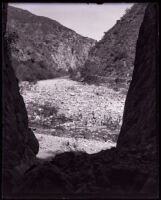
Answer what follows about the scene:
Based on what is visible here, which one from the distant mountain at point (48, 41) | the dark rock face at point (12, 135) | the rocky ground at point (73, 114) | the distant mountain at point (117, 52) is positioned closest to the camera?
the dark rock face at point (12, 135)

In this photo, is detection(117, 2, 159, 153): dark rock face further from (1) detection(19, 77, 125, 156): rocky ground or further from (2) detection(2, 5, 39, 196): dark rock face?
(1) detection(19, 77, 125, 156): rocky ground

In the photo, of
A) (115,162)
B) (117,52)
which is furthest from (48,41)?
(115,162)

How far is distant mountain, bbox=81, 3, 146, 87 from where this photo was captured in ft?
77.2

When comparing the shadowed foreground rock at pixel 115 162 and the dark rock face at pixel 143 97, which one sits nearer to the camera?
the shadowed foreground rock at pixel 115 162

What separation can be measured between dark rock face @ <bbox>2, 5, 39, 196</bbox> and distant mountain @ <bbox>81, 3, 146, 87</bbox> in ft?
48.9

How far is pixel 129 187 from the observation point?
510cm

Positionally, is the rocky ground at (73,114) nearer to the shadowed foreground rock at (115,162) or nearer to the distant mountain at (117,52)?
the distant mountain at (117,52)

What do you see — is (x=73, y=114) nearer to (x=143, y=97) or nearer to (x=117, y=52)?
(x=143, y=97)

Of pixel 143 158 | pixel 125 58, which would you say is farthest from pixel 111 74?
pixel 143 158

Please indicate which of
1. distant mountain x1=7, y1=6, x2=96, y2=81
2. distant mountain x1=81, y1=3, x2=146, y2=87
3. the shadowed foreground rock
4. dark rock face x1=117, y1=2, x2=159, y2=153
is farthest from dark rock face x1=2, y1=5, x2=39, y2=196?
distant mountain x1=7, y1=6, x2=96, y2=81

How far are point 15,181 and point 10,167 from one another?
2.04 ft

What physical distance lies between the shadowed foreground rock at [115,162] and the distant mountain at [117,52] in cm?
1392

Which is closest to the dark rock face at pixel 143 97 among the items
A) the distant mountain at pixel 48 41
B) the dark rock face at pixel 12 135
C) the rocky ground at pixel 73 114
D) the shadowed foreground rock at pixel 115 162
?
the shadowed foreground rock at pixel 115 162

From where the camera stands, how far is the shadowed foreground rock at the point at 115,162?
4637 millimetres
